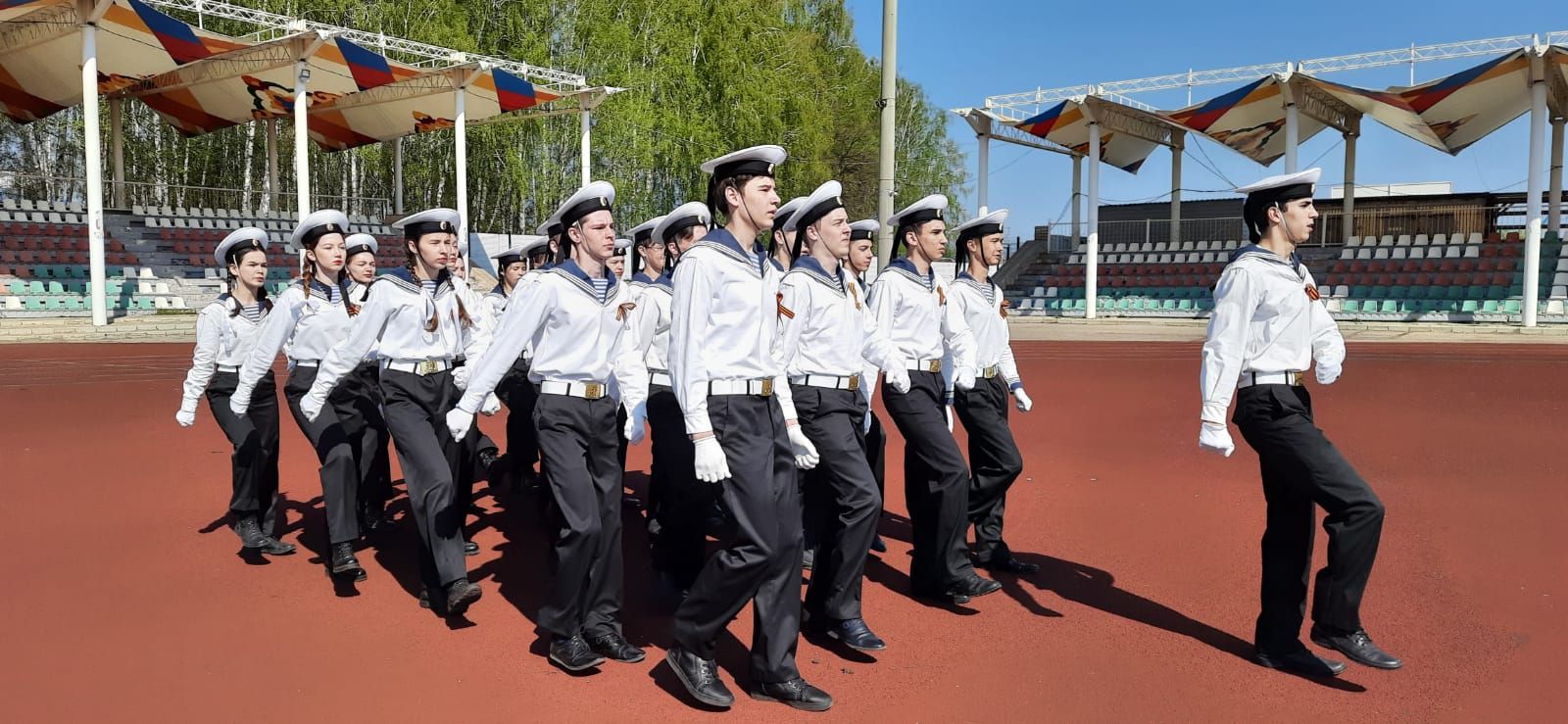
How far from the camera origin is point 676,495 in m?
4.60

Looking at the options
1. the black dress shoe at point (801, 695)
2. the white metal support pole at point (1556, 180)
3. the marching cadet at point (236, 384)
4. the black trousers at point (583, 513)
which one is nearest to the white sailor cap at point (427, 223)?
the marching cadet at point (236, 384)

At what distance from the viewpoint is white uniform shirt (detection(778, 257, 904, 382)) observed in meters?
4.31

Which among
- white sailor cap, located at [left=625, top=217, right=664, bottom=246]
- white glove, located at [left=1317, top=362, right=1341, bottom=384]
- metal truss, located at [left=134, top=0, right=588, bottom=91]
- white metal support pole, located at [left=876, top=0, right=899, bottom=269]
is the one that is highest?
metal truss, located at [left=134, top=0, right=588, bottom=91]

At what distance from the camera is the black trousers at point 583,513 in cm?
398

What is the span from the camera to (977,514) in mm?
5324

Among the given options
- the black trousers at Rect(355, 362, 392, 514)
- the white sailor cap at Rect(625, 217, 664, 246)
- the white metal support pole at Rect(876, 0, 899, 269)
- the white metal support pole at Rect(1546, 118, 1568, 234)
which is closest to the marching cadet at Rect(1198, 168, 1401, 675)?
the white sailor cap at Rect(625, 217, 664, 246)

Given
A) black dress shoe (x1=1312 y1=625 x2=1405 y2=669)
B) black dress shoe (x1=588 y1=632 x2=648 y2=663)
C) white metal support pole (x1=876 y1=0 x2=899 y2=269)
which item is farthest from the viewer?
white metal support pole (x1=876 y1=0 x2=899 y2=269)

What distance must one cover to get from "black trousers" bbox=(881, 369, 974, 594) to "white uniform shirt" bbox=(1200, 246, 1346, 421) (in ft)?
3.79

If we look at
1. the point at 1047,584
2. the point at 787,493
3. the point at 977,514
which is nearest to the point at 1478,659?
the point at 1047,584

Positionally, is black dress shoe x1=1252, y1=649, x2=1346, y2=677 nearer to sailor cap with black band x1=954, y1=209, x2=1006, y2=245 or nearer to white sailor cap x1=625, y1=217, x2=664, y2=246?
sailor cap with black band x1=954, y1=209, x2=1006, y2=245

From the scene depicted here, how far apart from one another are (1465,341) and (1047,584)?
60.1ft

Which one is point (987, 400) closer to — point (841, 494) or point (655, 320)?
point (841, 494)

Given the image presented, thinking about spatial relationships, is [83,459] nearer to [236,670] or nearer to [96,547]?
[96,547]

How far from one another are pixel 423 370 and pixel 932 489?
2.42m
